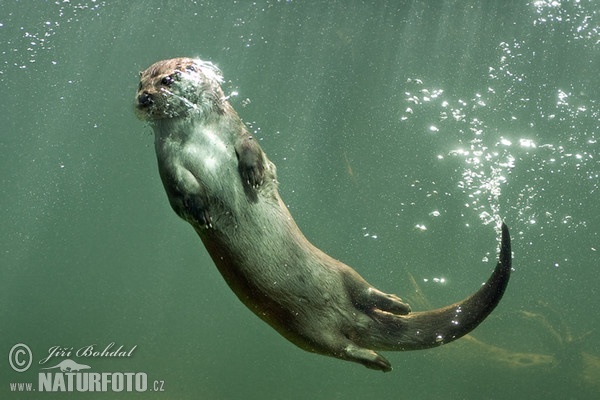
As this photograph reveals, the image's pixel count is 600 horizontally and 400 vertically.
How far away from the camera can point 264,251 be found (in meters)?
2.16

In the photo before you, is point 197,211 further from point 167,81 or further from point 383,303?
point 383,303

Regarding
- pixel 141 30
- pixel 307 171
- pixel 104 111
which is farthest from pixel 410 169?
pixel 104 111

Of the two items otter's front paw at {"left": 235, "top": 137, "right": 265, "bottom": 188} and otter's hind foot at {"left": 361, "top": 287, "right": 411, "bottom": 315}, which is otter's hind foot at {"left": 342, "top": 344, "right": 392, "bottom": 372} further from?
otter's front paw at {"left": 235, "top": 137, "right": 265, "bottom": 188}

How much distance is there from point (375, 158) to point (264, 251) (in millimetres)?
10969

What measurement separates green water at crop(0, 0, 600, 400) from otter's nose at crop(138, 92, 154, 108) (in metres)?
8.96

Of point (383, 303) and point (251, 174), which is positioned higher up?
point (251, 174)

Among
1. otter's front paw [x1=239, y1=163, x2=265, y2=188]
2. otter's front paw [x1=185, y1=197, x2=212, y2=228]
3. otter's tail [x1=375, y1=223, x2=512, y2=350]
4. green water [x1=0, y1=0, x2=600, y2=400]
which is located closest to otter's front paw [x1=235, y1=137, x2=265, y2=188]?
otter's front paw [x1=239, y1=163, x2=265, y2=188]

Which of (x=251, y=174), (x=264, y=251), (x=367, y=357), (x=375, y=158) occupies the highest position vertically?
(x=375, y=158)

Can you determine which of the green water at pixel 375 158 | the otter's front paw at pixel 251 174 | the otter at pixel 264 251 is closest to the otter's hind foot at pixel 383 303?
the otter at pixel 264 251

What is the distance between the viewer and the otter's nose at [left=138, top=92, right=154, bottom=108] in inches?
91.2

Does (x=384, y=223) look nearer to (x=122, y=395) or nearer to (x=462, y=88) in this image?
(x=462, y=88)

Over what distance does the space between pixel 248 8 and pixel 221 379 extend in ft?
31.6

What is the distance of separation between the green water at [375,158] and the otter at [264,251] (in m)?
8.27

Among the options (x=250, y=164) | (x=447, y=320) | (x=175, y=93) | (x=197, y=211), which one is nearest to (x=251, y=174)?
(x=250, y=164)
